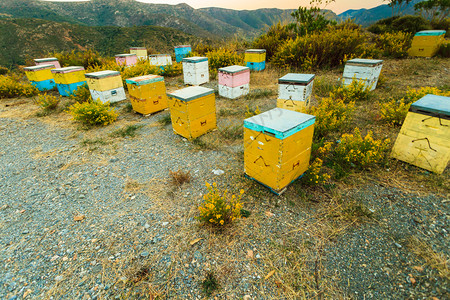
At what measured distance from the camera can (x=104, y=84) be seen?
6734 millimetres

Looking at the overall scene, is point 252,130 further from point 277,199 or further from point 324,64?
point 324,64

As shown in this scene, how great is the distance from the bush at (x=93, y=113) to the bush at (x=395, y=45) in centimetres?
1314

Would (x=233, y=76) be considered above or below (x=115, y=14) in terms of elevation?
below

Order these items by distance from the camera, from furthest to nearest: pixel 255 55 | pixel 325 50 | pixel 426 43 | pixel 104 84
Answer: pixel 255 55 → pixel 426 43 → pixel 325 50 → pixel 104 84

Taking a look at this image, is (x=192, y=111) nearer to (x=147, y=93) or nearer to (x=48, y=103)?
(x=147, y=93)

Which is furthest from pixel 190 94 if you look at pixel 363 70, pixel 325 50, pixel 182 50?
pixel 182 50

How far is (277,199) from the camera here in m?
3.21

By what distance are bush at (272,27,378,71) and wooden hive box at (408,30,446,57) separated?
2.16 m

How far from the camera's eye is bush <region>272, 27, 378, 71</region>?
9.38 m

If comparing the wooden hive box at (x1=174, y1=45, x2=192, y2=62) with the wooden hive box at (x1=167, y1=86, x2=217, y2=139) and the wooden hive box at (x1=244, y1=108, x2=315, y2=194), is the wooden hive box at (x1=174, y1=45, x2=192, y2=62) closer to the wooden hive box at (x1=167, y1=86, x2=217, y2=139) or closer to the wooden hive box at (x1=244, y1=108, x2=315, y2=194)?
the wooden hive box at (x1=167, y1=86, x2=217, y2=139)

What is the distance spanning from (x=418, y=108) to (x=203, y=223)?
148 inches

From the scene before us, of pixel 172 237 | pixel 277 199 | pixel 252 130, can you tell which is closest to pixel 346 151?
pixel 277 199

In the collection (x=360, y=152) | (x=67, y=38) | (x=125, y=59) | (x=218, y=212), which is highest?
(x=67, y=38)

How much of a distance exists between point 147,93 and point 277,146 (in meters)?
5.01
